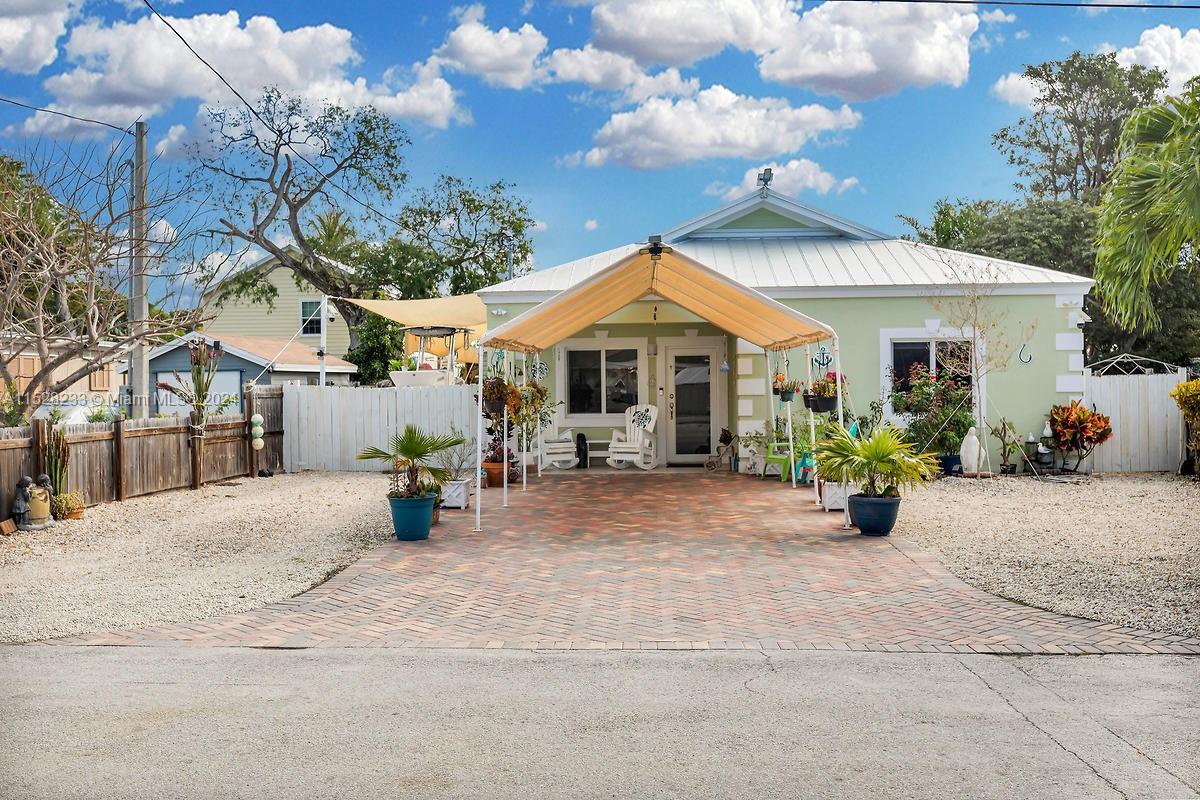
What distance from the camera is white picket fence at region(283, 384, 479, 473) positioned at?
→ 17.6 meters

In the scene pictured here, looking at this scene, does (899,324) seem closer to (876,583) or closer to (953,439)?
(953,439)

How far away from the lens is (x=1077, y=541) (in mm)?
9812

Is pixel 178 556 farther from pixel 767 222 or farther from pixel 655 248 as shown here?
pixel 767 222

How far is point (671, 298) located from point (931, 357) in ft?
14.7

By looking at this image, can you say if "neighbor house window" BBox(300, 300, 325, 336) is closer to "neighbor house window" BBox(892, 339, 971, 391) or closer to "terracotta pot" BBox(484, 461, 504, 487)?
"terracotta pot" BBox(484, 461, 504, 487)

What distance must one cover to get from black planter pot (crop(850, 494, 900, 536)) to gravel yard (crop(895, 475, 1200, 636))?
1.00 feet

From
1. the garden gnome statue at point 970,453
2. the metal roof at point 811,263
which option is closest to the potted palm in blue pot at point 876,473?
the metal roof at point 811,263

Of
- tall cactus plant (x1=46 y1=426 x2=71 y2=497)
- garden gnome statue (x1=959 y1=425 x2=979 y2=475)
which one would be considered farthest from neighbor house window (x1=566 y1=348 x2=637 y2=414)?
tall cactus plant (x1=46 y1=426 x2=71 y2=497)

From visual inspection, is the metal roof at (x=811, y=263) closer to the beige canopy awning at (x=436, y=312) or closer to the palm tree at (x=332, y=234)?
the beige canopy awning at (x=436, y=312)

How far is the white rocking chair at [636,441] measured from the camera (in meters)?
16.9

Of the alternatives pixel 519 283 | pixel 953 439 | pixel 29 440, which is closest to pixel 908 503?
pixel 953 439

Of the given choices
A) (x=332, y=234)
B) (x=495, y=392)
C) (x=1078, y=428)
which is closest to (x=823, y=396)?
(x=495, y=392)

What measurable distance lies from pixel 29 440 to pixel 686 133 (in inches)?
574

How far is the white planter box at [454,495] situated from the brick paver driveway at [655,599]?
1.02 metres
